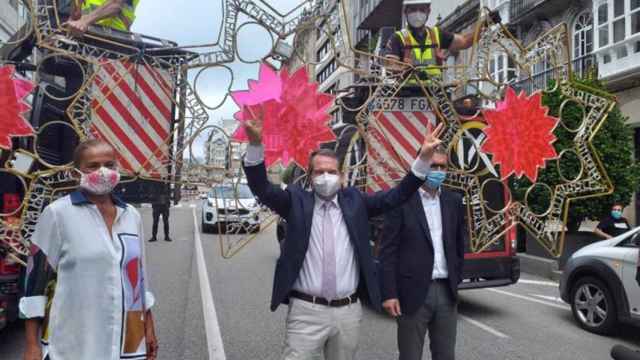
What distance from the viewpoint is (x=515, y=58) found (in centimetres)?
400

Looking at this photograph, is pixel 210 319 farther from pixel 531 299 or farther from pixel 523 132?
pixel 531 299

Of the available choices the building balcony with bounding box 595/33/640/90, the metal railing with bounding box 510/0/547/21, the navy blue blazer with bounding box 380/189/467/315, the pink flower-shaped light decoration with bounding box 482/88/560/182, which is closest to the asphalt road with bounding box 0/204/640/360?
the navy blue blazer with bounding box 380/189/467/315

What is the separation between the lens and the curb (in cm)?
1102

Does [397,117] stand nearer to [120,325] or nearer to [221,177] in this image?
[221,177]

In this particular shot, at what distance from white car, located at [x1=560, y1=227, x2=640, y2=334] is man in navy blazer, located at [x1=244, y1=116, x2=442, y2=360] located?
4.12 meters

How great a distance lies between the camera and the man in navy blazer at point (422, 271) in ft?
11.4

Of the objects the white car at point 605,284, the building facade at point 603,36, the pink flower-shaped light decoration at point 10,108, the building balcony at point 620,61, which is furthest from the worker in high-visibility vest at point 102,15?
the building balcony at point 620,61

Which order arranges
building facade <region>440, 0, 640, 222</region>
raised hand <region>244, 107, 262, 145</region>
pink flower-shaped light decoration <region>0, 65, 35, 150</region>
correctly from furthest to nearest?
1. building facade <region>440, 0, 640, 222</region>
2. pink flower-shaped light decoration <region>0, 65, 35, 150</region>
3. raised hand <region>244, 107, 262, 145</region>

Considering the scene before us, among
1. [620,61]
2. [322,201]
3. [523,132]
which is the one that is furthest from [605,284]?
[620,61]

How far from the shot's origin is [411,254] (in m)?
3.51

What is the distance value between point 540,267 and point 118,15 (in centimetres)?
1035

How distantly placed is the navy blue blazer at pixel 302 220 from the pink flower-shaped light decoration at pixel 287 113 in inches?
11.5

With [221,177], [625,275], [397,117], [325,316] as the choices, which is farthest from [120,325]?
[625,275]

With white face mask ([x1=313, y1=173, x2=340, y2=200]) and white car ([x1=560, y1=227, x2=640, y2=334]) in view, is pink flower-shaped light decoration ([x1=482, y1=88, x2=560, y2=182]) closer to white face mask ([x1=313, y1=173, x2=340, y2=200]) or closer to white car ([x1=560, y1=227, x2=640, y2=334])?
white face mask ([x1=313, y1=173, x2=340, y2=200])
